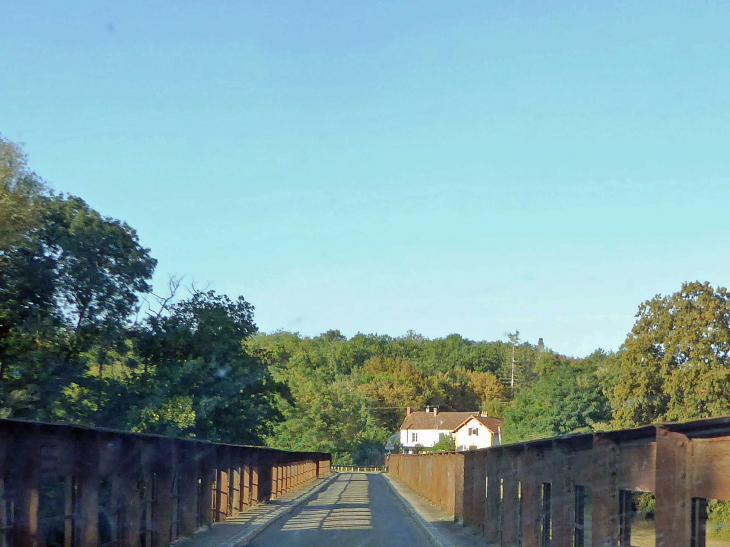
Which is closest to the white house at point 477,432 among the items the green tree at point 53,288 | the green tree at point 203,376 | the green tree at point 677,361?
the green tree at point 203,376

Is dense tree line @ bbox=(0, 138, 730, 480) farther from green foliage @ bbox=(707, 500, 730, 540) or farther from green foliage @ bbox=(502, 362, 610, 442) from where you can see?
green foliage @ bbox=(707, 500, 730, 540)

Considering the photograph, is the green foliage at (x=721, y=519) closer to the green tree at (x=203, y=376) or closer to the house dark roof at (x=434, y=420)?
the green tree at (x=203, y=376)

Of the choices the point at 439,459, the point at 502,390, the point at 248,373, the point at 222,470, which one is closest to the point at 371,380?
the point at 502,390

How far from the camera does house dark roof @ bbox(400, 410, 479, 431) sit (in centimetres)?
12912

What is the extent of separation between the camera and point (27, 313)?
34062 mm

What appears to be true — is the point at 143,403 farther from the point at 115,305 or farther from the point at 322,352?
the point at 322,352

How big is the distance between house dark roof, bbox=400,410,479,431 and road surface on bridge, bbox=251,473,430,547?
95022 millimetres

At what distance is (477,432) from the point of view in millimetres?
114250

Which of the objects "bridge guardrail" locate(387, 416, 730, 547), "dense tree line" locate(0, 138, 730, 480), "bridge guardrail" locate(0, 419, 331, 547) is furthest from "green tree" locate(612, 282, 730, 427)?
"bridge guardrail" locate(0, 419, 331, 547)

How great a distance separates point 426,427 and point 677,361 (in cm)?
9234

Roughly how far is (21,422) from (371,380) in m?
134

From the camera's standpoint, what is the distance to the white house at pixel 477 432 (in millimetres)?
112812

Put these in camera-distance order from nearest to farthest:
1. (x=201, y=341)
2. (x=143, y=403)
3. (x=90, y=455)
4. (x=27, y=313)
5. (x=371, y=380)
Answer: (x=90, y=455) < (x=27, y=313) < (x=143, y=403) < (x=201, y=341) < (x=371, y=380)

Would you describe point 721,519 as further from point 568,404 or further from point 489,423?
point 489,423
